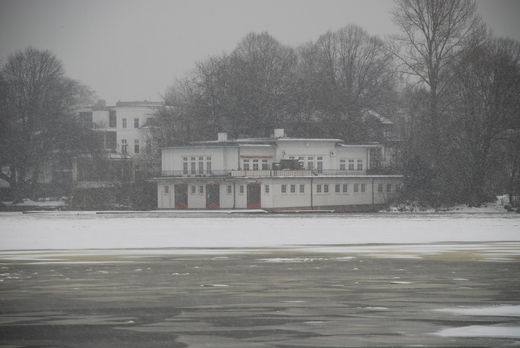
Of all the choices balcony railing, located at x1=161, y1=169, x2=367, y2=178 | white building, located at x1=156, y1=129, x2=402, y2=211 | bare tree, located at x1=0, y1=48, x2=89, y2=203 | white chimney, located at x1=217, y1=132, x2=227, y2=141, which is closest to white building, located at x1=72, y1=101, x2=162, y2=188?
bare tree, located at x1=0, y1=48, x2=89, y2=203

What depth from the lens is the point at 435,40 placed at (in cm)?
8375

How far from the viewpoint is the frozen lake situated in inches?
682

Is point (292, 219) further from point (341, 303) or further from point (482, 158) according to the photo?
point (341, 303)

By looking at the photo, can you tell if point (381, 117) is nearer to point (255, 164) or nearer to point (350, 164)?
point (350, 164)

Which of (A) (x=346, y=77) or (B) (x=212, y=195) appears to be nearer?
(B) (x=212, y=195)

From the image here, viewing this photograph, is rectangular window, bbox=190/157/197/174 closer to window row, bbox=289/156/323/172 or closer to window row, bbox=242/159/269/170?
window row, bbox=242/159/269/170

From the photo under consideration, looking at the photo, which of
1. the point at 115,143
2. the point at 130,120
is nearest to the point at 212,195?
the point at 130,120

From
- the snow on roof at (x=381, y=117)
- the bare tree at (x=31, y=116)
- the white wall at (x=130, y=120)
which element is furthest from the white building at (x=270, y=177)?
the white wall at (x=130, y=120)

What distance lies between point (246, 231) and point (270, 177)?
3704 centimetres

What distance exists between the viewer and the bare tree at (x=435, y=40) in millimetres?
81688

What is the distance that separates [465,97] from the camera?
7862cm

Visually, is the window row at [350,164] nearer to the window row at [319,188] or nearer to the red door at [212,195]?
the window row at [319,188]

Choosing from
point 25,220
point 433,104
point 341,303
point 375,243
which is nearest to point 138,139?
point 433,104

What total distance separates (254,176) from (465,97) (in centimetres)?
2074
